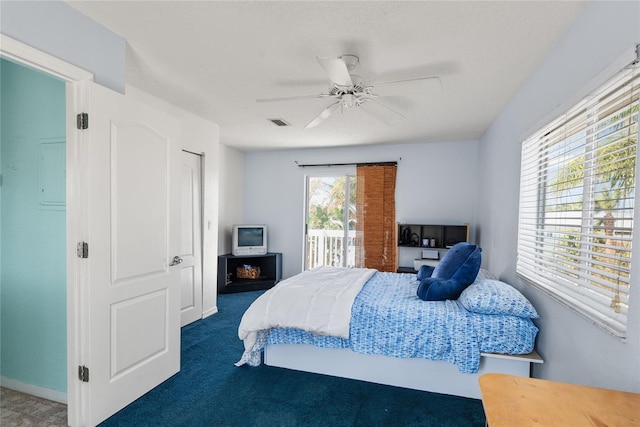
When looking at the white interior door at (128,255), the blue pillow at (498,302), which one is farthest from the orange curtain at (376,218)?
the white interior door at (128,255)

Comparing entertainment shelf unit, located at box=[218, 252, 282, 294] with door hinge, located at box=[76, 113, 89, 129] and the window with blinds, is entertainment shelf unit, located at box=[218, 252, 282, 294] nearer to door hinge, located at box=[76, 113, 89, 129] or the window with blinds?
door hinge, located at box=[76, 113, 89, 129]

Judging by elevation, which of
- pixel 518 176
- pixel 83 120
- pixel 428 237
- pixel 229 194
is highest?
pixel 83 120

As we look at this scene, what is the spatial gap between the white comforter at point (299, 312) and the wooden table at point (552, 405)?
1351mm

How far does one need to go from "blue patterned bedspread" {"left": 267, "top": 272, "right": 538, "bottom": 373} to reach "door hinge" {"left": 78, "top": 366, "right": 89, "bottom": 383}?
1.36 meters

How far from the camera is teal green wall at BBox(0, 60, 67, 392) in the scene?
84.3 inches

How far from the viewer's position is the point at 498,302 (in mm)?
2186

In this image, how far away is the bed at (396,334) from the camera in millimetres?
2176

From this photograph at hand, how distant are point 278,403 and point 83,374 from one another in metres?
1.21

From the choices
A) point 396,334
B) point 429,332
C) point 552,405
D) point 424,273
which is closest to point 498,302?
point 429,332

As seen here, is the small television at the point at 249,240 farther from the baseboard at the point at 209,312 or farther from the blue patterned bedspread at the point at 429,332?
the blue patterned bedspread at the point at 429,332

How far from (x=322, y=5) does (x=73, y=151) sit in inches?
64.1

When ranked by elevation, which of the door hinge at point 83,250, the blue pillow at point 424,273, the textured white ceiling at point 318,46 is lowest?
the blue pillow at point 424,273

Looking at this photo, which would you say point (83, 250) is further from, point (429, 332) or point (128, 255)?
point (429, 332)

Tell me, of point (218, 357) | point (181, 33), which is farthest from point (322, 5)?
point (218, 357)
